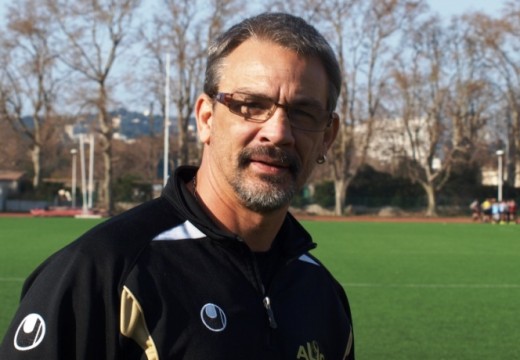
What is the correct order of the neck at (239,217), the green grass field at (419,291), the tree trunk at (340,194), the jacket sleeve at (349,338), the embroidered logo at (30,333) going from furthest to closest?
the tree trunk at (340,194) < the green grass field at (419,291) < the jacket sleeve at (349,338) < the neck at (239,217) < the embroidered logo at (30,333)

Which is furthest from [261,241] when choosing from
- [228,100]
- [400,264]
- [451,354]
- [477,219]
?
[477,219]

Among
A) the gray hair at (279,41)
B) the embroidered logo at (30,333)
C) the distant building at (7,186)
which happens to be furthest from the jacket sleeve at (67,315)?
the distant building at (7,186)

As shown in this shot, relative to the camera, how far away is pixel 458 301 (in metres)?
13.7

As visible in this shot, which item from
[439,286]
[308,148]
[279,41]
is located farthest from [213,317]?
[439,286]

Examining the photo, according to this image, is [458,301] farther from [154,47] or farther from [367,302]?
[154,47]

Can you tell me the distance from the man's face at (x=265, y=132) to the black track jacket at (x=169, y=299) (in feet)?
0.49

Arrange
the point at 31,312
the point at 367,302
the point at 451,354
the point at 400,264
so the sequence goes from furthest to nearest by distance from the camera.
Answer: the point at 400,264 < the point at 367,302 < the point at 451,354 < the point at 31,312

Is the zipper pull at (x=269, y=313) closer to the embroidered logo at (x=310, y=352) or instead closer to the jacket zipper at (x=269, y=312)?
the jacket zipper at (x=269, y=312)

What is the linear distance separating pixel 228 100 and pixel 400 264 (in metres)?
18.2

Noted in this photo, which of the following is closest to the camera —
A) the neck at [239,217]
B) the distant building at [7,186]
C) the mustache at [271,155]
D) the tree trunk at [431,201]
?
Answer: the mustache at [271,155]

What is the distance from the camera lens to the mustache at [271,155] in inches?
98.7

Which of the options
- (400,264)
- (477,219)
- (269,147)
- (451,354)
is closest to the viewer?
(269,147)

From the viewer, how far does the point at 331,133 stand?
2.84 m

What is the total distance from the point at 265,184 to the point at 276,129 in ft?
0.51
